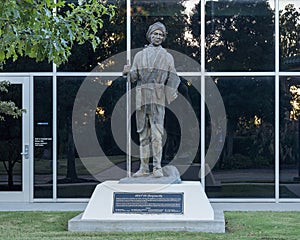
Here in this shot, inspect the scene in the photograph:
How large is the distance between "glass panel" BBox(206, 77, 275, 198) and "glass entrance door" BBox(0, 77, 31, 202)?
157 inches

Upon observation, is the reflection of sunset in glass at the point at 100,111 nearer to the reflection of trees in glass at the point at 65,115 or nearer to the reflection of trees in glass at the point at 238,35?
the reflection of trees in glass at the point at 65,115

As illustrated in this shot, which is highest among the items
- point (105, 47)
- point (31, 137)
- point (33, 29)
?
point (105, 47)

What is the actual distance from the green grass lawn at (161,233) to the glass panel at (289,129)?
2257 millimetres

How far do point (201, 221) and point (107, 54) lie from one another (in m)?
5.84

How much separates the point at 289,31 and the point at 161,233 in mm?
6739

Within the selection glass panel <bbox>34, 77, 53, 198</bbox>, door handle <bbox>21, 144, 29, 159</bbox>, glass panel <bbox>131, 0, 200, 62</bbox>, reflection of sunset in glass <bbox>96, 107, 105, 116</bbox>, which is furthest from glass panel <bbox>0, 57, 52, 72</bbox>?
glass panel <bbox>131, 0, 200, 62</bbox>

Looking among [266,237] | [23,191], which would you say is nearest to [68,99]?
[23,191]

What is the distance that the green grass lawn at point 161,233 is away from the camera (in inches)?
368

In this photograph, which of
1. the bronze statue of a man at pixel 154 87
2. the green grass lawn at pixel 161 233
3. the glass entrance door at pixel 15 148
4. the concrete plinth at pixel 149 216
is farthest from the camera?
the glass entrance door at pixel 15 148

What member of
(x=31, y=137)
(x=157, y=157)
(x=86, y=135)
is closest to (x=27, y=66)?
(x=31, y=137)

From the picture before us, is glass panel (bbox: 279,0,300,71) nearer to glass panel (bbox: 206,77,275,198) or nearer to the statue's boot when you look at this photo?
glass panel (bbox: 206,77,275,198)

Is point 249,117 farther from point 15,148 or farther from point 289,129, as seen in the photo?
point 15,148

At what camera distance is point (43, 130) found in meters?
14.6

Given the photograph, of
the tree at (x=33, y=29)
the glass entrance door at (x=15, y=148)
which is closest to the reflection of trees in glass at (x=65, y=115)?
the glass entrance door at (x=15, y=148)
